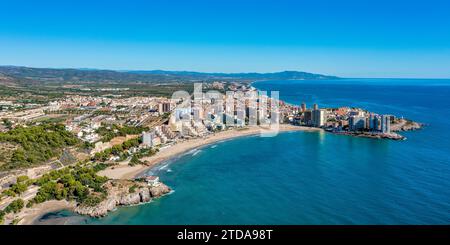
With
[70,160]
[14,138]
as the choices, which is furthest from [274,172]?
[14,138]

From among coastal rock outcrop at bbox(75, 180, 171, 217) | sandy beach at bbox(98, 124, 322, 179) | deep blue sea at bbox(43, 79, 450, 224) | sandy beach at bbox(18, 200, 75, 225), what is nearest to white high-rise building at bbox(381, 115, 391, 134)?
deep blue sea at bbox(43, 79, 450, 224)

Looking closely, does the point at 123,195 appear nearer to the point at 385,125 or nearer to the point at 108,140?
the point at 108,140

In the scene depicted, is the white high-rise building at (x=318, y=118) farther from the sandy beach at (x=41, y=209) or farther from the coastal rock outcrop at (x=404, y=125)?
the sandy beach at (x=41, y=209)

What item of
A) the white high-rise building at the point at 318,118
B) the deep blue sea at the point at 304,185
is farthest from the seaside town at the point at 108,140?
the deep blue sea at the point at 304,185

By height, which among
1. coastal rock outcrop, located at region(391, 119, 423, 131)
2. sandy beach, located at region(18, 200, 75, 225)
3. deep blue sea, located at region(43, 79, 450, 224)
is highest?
coastal rock outcrop, located at region(391, 119, 423, 131)

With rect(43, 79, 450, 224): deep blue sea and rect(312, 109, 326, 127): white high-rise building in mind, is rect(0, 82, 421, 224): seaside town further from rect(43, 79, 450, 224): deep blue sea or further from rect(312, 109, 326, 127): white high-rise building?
rect(43, 79, 450, 224): deep blue sea
